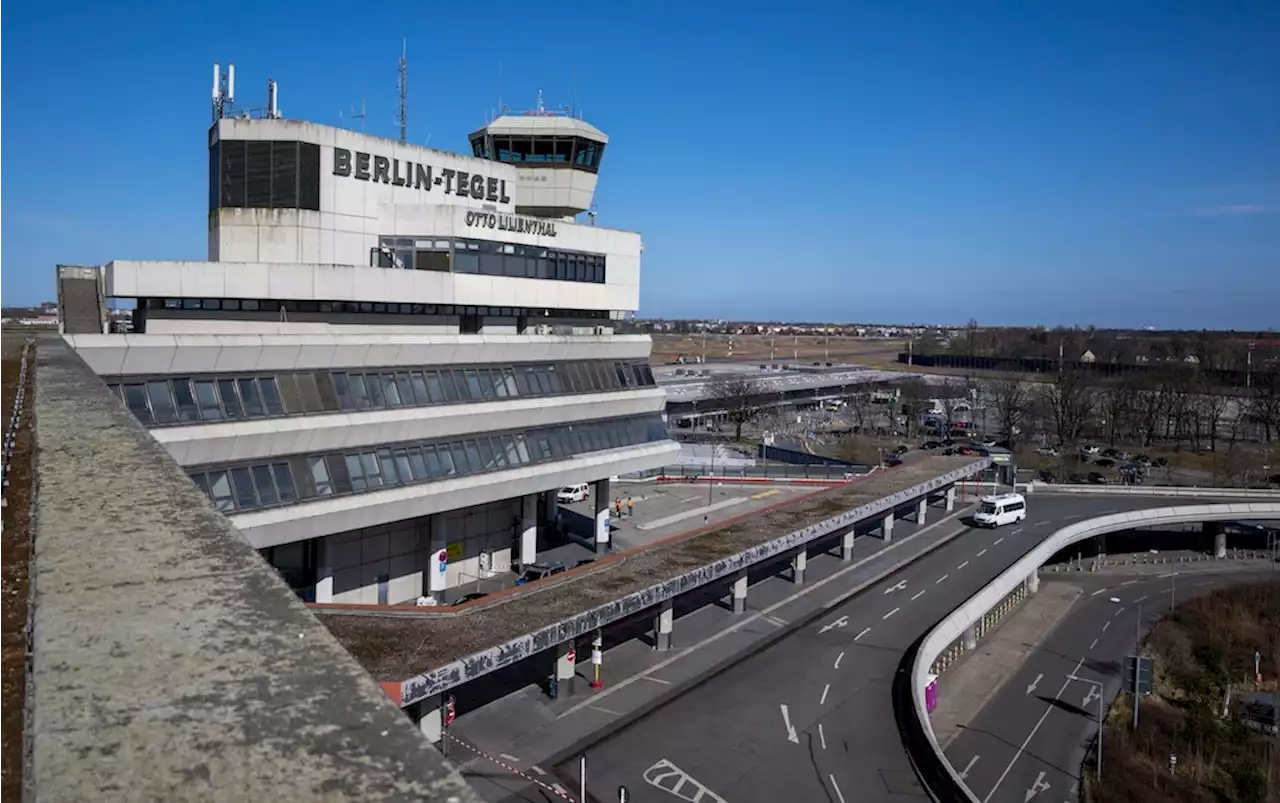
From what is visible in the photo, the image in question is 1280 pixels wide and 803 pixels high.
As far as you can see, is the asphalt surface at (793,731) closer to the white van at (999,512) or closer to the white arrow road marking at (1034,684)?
the white arrow road marking at (1034,684)

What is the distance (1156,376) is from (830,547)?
3806 inches

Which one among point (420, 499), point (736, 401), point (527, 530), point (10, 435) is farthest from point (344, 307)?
point (736, 401)

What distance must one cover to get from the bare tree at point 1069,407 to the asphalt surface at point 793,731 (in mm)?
71730

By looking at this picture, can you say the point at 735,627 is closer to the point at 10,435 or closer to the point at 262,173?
the point at 262,173

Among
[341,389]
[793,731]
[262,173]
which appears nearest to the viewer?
[793,731]

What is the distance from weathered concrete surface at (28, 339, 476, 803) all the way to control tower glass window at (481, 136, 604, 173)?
3565 cm

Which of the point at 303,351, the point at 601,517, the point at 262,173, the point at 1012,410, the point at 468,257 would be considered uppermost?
the point at 262,173

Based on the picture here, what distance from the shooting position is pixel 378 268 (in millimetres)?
33188

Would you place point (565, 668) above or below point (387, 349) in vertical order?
below

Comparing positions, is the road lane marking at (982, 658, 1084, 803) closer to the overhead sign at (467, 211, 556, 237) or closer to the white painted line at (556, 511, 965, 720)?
the white painted line at (556, 511, 965, 720)

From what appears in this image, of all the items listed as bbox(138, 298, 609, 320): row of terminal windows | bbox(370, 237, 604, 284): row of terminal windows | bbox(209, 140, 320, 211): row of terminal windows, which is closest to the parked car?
bbox(138, 298, 609, 320): row of terminal windows

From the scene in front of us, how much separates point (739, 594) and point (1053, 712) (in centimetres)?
1118

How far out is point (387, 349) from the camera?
3153cm

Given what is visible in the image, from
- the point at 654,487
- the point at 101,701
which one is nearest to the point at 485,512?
the point at 654,487
